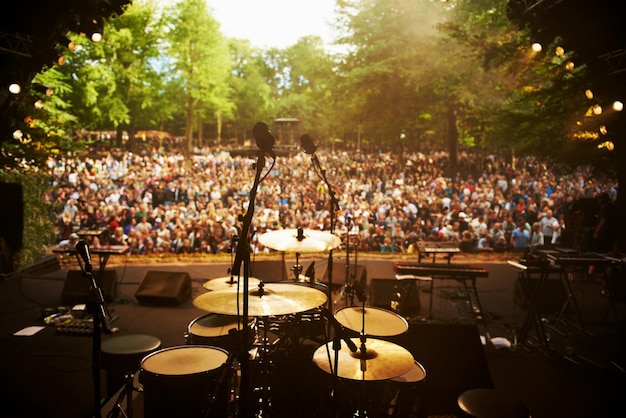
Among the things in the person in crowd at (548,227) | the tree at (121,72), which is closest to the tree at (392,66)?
the person in crowd at (548,227)

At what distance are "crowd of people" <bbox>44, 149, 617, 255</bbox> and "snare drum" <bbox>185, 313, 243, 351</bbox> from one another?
4340 mm

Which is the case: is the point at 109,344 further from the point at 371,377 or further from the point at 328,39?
the point at 328,39

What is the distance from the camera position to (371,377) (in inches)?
93.3

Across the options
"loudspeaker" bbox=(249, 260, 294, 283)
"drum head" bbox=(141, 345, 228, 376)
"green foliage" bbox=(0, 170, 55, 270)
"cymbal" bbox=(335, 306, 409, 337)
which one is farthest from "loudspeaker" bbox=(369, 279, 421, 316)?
"green foliage" bbox=(0, 170, 55, 270)

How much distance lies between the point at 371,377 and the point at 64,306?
16.9ft

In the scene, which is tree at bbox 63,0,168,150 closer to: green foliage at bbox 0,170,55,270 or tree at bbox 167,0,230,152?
tree at bbox 167,0,230,152

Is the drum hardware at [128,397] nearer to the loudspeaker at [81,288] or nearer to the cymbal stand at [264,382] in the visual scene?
the cymbal stand at [264,382]

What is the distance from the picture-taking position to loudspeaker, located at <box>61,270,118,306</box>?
5.98 metres

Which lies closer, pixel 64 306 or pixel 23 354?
pixel 23 354

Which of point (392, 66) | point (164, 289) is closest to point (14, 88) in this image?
point (164, 289)

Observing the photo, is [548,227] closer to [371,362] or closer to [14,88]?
[371,362]

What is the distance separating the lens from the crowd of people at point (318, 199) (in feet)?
33.0

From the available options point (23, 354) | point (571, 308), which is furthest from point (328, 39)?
point (23, 354)

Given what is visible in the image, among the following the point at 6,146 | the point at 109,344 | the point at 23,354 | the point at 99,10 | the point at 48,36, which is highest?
the point at 99,10
